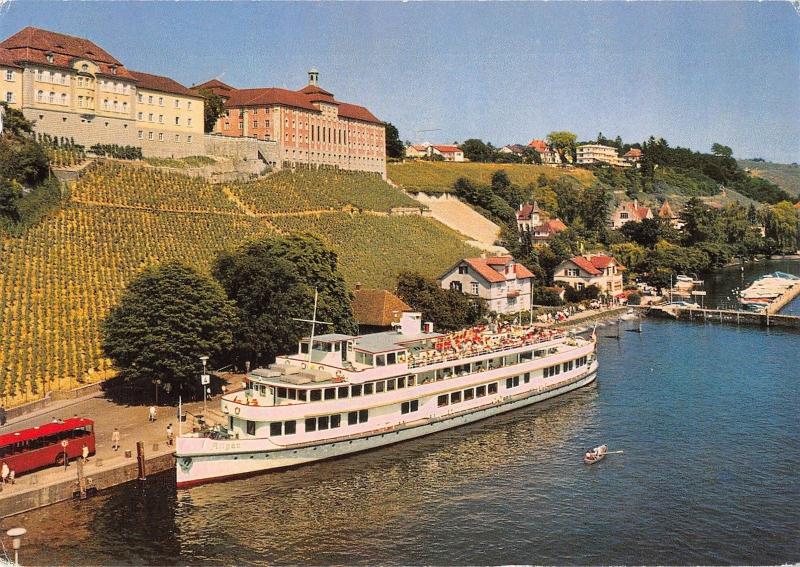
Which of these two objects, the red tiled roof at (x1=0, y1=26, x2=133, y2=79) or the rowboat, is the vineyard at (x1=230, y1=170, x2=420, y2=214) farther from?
the rowboat

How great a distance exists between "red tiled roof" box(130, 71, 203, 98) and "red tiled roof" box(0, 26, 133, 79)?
3.14m

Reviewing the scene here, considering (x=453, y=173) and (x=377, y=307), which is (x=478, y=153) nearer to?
(x=453, y=173)

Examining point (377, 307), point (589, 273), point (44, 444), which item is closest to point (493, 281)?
point (377, 307)

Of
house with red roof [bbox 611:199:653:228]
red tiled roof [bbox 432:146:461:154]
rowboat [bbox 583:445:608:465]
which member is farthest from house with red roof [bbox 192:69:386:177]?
red tiled roof [bbox 432:146:461:154]

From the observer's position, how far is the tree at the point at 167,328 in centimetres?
4297

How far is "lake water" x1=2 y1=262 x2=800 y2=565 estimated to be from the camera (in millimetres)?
30000

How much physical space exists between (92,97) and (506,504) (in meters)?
60.7

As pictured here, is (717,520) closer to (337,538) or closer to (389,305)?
(337,538)

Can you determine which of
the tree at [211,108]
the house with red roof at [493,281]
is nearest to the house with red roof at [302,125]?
the tree at [211,108]

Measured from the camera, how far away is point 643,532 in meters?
31.8

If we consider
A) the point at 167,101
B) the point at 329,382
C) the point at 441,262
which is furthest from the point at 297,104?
the point at 329,382

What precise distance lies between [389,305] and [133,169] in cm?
3136

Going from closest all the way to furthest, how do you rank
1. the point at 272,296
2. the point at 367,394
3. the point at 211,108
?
1. the point at 367,394
2. the point at 272,296
3. the point at 211,108

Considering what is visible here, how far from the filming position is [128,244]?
2594 inches
